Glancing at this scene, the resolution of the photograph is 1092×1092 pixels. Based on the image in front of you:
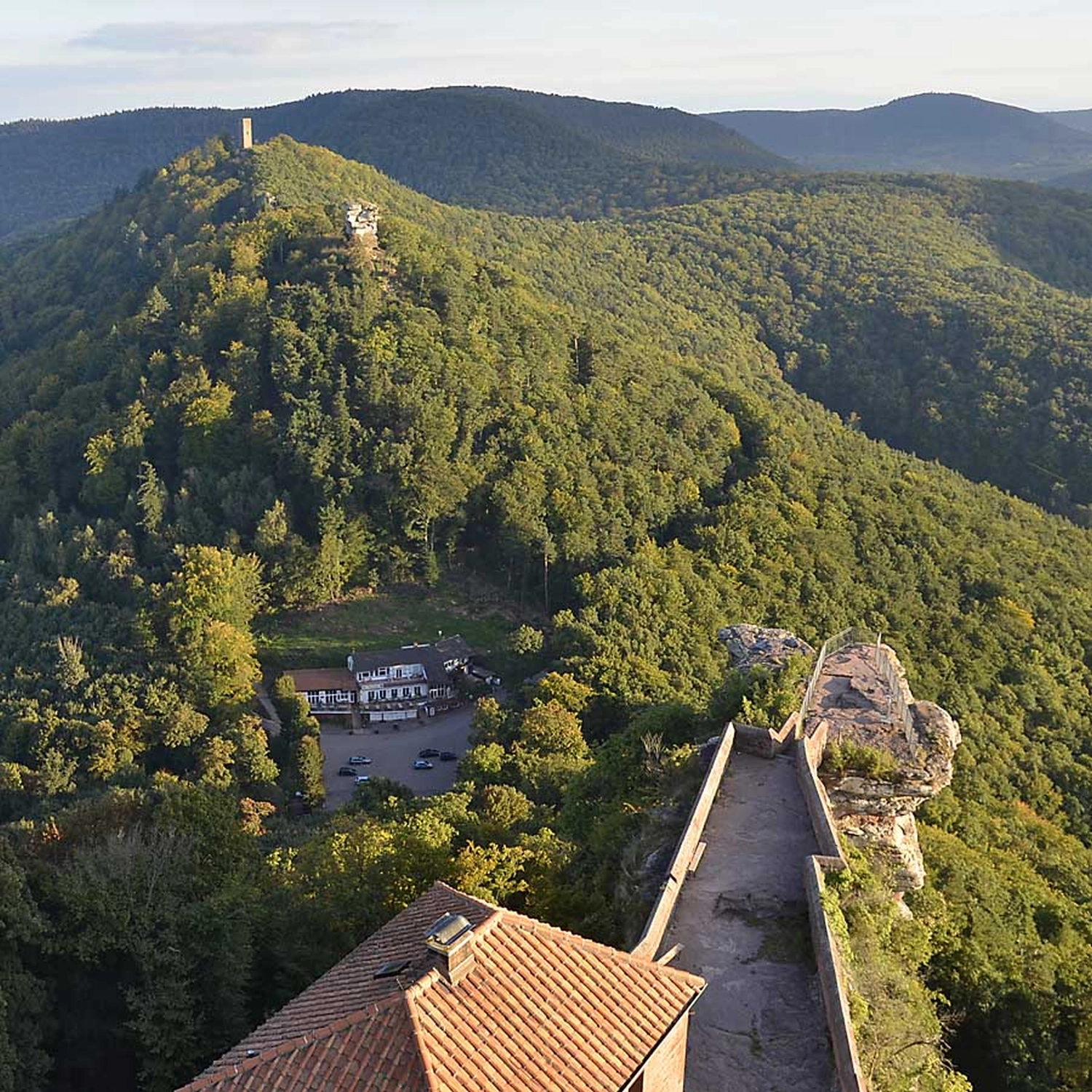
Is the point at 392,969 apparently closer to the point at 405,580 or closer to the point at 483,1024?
the point at 483,1024

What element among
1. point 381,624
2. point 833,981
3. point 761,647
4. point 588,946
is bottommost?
point 381,624

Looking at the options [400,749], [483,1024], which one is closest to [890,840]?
[483,1024]

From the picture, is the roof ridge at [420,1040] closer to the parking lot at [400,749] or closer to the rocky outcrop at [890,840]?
Result: the rocky outcrop at [890,840]

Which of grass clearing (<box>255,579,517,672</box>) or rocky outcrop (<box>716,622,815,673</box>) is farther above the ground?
rocky outcrop (<box>716,622,815,673</box>)

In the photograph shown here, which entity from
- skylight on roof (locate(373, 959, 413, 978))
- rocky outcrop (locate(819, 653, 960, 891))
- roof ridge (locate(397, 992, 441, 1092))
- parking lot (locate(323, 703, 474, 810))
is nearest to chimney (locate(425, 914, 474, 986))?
roof ridge (locate(397, 992, 441, 1092))

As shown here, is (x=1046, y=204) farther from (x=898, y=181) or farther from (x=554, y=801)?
(x=554, y=801)

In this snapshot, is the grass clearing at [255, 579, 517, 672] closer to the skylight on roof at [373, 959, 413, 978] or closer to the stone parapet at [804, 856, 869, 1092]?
the stone parapet at [804, 856, 869, 1092]
